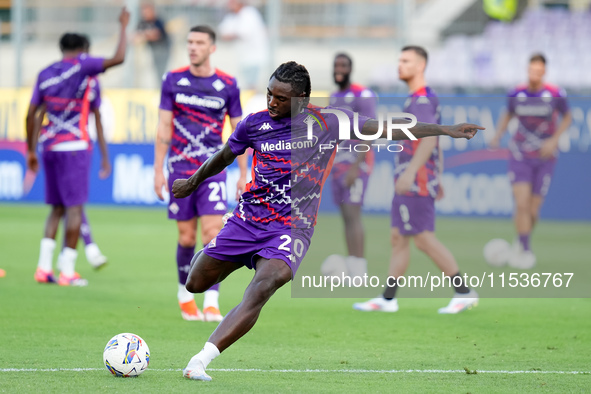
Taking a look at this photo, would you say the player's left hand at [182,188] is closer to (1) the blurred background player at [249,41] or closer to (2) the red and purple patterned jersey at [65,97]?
(2) the red and purple patterned jersey at [65,97]

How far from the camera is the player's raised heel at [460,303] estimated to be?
345 inches

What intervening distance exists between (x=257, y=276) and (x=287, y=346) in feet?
4.97

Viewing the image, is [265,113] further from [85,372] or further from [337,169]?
[337,169]

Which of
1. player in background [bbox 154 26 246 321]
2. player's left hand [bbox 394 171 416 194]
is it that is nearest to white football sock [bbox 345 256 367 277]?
player's left hand [bbox 394 171 416 194]

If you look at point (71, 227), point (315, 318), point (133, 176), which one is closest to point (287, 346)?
point (315, 318)

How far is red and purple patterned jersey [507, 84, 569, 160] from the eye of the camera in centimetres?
1233

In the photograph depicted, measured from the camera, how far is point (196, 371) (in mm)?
5582

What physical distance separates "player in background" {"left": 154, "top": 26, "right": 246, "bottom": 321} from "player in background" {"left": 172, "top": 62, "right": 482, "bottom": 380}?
2070 millimetres

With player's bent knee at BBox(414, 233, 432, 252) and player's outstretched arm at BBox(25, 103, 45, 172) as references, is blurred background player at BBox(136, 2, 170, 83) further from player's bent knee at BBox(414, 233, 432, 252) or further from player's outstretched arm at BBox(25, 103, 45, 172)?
player's bent knee at BBox(414, 233, 432, 252)

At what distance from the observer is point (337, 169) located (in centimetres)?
1094

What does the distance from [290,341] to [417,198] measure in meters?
2.19

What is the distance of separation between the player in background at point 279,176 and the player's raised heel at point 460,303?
3.19 meters

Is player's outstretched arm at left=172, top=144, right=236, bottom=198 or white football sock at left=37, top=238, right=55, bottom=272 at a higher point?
player's outstretched arm at left=172, top=144, right=236, bottom=198

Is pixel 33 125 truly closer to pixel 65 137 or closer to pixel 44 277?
pixel 65 137
